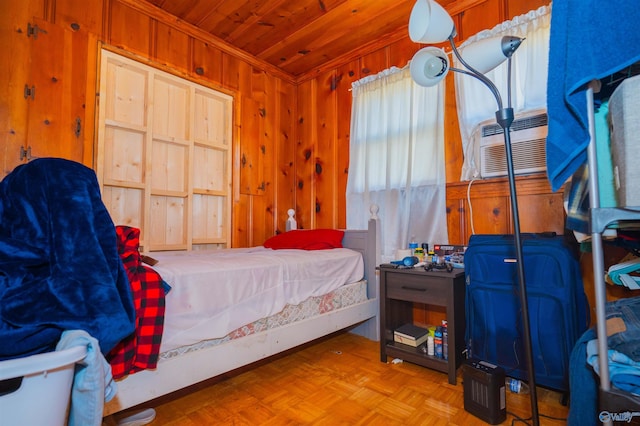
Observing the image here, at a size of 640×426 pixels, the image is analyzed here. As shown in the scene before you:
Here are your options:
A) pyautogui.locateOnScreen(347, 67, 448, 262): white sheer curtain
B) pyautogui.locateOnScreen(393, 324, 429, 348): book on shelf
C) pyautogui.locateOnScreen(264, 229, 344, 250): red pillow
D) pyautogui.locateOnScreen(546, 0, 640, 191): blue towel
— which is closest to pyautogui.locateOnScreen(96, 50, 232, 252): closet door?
pyautogui.locateOnScreen(264, 229, 344, 250): red pillow

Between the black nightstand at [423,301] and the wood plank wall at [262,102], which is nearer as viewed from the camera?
the black nightstand at [423,301]

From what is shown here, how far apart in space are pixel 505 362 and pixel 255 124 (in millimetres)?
2638

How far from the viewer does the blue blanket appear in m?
0.76

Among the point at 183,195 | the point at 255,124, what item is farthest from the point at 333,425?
the point at 255,124

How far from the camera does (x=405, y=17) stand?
2.41 meters

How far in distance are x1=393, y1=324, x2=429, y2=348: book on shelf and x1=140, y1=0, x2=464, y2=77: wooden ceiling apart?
7.28 ft

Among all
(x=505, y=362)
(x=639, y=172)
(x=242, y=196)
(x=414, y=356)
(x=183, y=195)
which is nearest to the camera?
(x=639, y=172)

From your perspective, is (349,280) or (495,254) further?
(349,280)

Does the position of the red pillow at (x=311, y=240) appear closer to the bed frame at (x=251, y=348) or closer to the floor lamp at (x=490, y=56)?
the bed frame at (x=251, y=348)

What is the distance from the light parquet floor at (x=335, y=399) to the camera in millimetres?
1332

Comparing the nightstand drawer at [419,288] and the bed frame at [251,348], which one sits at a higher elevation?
the nightstand drawer at [419,288]

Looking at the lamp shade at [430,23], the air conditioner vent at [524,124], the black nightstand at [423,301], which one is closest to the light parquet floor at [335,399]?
the black nightstand at [423,301]

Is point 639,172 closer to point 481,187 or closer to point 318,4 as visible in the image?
point 481,187

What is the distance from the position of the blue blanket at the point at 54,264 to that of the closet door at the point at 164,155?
4.69ft
